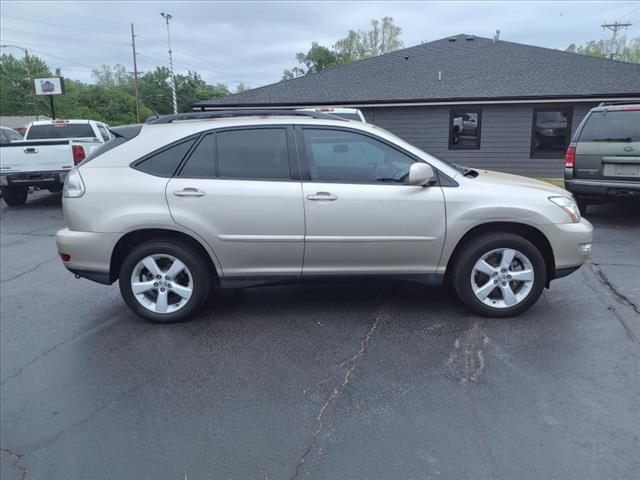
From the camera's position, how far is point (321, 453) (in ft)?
8.45

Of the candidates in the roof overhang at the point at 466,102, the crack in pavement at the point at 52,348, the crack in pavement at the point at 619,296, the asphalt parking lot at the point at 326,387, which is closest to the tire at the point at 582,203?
the crack in pavement at the point at 619,296

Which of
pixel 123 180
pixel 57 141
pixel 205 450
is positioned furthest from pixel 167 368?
pixel 57 141

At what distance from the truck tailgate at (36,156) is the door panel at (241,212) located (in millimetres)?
7874

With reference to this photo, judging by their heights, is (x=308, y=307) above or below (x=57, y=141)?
below

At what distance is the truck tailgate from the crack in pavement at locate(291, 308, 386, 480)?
9.03 m

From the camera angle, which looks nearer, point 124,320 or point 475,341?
point 475,341

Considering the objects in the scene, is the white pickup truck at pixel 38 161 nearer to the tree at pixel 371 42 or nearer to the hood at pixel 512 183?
the hood at pixel 512 183

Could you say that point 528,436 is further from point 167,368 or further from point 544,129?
point 544,129

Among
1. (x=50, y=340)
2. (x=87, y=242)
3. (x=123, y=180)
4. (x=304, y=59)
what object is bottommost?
(x=50, y=340)

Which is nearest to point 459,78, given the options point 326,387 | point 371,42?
point 326,387

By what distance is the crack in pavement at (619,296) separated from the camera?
392 cm

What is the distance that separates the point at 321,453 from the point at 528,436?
116cm

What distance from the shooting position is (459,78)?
1662 cm

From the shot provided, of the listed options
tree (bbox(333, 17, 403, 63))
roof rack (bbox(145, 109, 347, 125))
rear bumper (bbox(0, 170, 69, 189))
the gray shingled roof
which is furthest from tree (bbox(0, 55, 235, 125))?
roof rack (bbox(145, 109, 347, 125))
